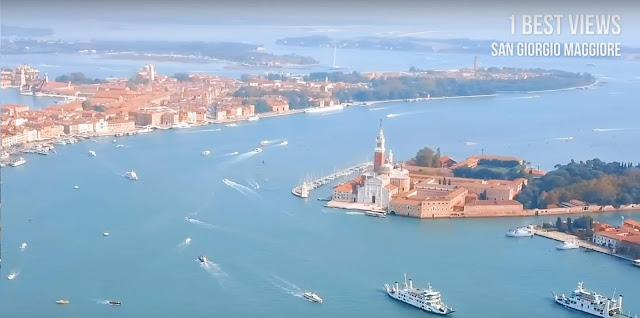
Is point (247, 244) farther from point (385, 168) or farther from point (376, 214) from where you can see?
point (385, 168)

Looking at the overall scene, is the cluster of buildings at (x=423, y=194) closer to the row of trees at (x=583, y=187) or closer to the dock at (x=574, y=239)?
the row of trees at (x=583, y=187)

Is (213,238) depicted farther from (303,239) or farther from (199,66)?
(199,66)

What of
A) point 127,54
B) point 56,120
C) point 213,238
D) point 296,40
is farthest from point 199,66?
point 213,238

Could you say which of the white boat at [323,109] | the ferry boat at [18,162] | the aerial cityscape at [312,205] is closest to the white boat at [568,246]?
the aerial cityscape at [312,205]

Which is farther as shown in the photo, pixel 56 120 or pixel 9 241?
pixel 56 120

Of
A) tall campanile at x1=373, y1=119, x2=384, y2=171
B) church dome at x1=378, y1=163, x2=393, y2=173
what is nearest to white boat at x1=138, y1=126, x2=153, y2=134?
tall campanile at x1=373, y1=119, x2=384, y2=171

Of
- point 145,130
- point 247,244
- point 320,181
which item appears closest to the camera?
point 247,244

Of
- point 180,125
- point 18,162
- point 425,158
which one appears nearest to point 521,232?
point 425,158

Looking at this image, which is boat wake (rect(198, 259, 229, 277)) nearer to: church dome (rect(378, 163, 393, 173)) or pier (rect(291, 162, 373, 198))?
pier (rect(291, 162, 373, 198))
